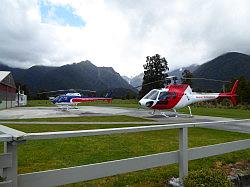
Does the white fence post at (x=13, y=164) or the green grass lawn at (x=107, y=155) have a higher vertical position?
the white fence post at (x=13, y=164)

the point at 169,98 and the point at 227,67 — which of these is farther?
the point at 227,67

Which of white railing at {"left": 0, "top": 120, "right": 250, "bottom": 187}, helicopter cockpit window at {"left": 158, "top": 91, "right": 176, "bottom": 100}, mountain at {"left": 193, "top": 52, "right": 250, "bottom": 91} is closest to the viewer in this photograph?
white railing at {"left": 0, "top": 120, "right": 250, "bottom": 187}

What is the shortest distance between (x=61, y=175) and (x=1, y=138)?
2.96 feet

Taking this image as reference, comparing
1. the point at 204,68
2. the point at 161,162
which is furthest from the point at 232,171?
the point at 204,68

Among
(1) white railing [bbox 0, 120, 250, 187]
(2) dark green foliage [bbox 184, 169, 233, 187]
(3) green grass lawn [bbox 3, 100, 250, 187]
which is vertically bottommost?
(3) green grass lawn [bbox 3, 100, 250, 187]

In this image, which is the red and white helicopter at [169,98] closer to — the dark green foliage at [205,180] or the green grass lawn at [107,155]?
the green grass lawn at [107,155]

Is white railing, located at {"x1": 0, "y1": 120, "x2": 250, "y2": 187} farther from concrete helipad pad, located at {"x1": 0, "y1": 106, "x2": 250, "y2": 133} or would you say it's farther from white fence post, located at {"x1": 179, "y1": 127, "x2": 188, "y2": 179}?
concrete helipad pad, located at {"x1": 0, "y1": 106, "x2": 250, "y2": 133}

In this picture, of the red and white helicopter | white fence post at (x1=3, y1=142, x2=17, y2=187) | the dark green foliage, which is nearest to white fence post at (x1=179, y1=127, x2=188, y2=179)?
the dark green foliage

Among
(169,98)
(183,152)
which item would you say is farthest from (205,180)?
(169,98)

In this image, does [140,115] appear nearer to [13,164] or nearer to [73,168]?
[73,168]

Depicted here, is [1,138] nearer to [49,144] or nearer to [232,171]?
[232,171]

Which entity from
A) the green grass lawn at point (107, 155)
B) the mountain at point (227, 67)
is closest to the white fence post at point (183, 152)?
the green grass lawn at point (107, 155)

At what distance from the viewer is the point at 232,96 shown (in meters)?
29.0

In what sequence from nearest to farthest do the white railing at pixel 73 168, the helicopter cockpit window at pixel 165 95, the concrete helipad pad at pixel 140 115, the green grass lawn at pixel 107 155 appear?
the white railing at pixel 73 168 < the green grass lawn at pixel 107 155 < the concrete helipad pad at pixel 140 115 < the helicopter cockpit window at pixel 165 95
